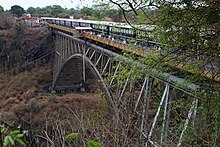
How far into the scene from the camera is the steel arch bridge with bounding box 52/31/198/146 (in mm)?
4406

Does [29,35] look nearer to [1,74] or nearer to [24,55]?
[24,55]

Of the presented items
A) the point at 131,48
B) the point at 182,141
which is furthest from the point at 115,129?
the point at 131,48

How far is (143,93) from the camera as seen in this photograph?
6.43 m

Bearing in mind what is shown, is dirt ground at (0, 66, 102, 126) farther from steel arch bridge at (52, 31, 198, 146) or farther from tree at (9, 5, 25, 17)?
tree at (9, 5, 25, 17)

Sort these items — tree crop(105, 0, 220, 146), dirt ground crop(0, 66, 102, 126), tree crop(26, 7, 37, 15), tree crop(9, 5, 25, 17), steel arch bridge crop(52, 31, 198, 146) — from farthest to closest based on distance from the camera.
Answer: tree crop(26, 7, 37, 15) → tree crop(9, 5, 25, 17) → dirt ground crop(0, 66, 102, 126) → steel arch bridge crop(52, 31, 198, 146) → tree crop(105, 0, 220, 146)

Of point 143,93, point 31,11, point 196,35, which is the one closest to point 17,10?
point 31,11

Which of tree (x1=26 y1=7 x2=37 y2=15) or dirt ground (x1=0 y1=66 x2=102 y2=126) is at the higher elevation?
tree (x1=26 y1=7 x2=37 y2=15)

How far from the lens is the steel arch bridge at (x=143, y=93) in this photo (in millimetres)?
4406

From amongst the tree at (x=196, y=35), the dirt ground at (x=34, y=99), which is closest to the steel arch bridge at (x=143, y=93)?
the tree at (x=196, y=35)

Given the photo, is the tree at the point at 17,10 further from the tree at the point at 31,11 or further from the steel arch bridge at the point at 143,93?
the steel arch bridge at the point at 143,93

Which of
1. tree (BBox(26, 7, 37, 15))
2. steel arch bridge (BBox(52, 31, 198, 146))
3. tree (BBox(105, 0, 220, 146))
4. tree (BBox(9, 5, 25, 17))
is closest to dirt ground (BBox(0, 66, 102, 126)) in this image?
steel arch bridge (BBox(52, 31, 198, 146))

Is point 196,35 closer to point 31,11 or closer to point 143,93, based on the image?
point 143,93

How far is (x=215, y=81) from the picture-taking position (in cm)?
410

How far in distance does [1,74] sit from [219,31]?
82.6ft
